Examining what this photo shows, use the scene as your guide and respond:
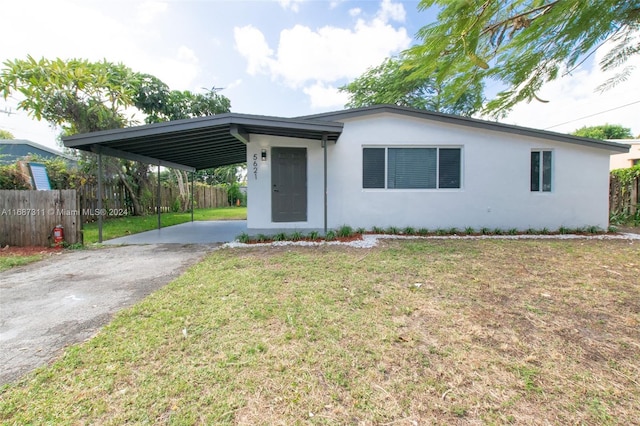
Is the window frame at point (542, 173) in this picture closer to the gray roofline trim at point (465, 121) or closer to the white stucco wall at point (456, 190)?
→ the white stucco wall at point (456, 190)

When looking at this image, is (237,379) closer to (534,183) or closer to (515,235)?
(515,235)

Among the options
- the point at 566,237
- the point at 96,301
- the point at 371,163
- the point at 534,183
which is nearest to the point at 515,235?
the point at 566,237

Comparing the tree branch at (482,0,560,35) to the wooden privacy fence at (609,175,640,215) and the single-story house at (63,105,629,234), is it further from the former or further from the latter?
the wooden privacy fence at (609,175,640,215)

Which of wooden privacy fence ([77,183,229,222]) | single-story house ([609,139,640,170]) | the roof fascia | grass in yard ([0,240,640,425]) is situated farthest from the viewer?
single-story house ([609,139,640,170])

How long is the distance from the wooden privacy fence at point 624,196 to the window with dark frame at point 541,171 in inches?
200

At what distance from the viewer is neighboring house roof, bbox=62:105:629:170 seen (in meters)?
5.56

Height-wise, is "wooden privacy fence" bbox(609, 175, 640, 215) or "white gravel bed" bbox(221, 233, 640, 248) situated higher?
"wooden privacy fence" bbox(609, 175, 640, 215)

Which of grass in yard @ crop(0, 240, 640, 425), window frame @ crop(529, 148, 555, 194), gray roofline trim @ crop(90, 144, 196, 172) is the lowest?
grass in yard @ crop(0, 240, 640, 425)

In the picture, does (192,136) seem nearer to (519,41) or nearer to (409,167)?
(409,167)

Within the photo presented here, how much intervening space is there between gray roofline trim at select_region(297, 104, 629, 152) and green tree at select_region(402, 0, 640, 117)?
4576 millimetres

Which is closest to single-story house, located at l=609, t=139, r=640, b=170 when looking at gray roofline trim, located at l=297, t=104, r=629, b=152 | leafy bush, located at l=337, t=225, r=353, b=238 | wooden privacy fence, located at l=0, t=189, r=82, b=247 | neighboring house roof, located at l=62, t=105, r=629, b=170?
gray roofline trim, located at l=297, t=104, r=629, b=152

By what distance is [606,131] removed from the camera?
30.7m

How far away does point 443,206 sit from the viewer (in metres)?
7.42

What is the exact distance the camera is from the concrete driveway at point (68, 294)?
84.7 inches
